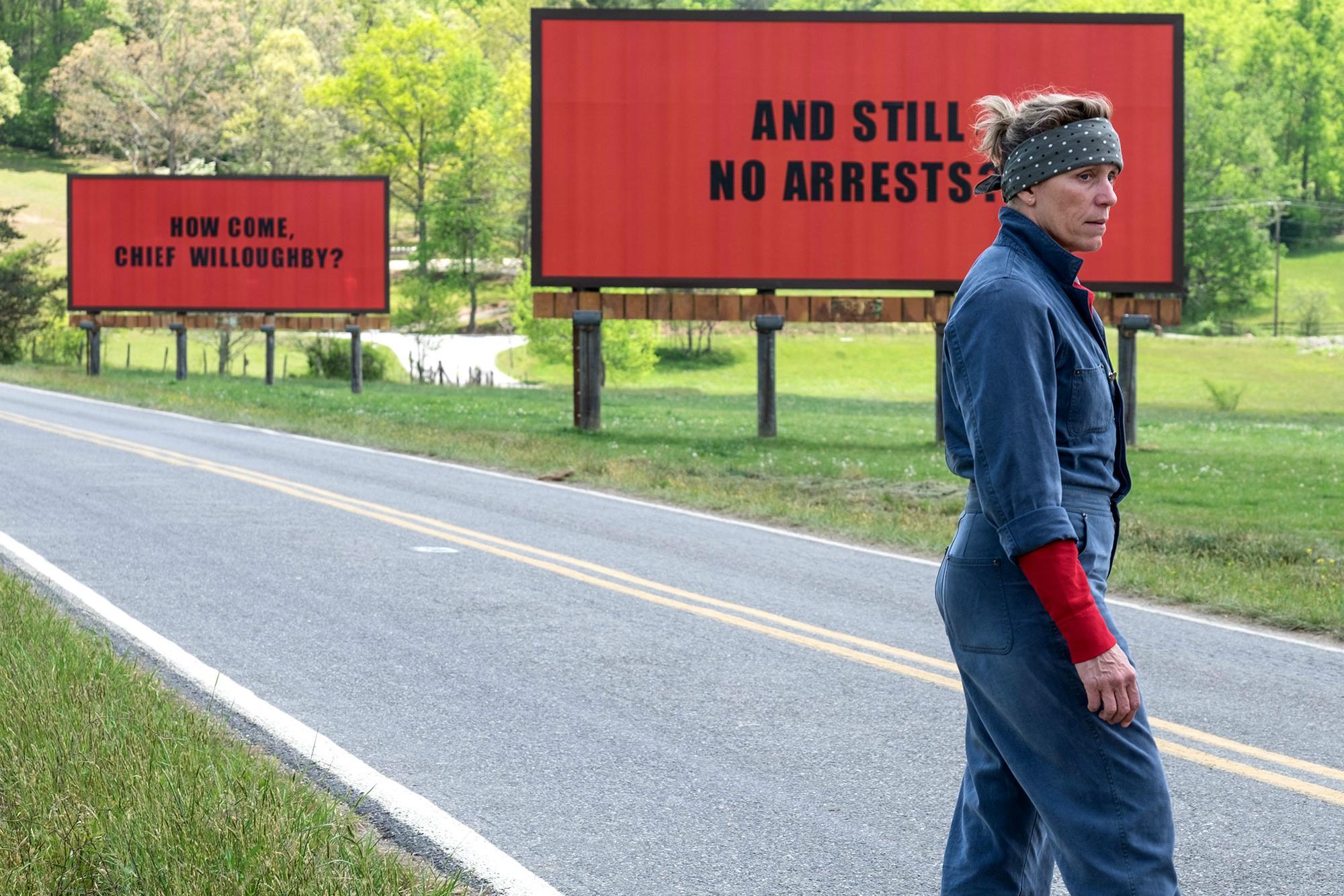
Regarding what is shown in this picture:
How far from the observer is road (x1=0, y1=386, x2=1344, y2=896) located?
520 centimetres

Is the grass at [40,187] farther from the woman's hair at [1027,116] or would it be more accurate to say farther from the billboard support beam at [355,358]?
the woman's hair at [1027,116]

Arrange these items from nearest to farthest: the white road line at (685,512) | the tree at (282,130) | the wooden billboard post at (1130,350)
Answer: the white road line at (685,512)
the wooden billboard post at (1130,350)
the tree at (282,130)

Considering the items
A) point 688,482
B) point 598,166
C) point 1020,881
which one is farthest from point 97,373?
point 1020,881

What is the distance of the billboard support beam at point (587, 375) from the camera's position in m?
24.9

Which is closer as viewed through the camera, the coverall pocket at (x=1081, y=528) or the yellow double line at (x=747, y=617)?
the coverall pocket at (x=1081, y=528)

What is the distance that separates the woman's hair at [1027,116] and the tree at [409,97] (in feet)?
210

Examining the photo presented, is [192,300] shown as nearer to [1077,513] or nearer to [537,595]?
[537,595]

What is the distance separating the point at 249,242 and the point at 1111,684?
3930 cm

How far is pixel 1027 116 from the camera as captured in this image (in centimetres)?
328

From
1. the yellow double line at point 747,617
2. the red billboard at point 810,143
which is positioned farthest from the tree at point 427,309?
the yellow double line at point 747,617

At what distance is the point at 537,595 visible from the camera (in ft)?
32.5

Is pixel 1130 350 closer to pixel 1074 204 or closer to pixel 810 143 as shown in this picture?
pixel 810 143

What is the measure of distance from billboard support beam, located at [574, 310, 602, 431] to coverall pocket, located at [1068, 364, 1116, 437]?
2164 centimetres

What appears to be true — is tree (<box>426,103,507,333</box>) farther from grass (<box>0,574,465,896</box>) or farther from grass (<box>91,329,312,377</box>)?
grass (<box>0,574,465,896</box>)
